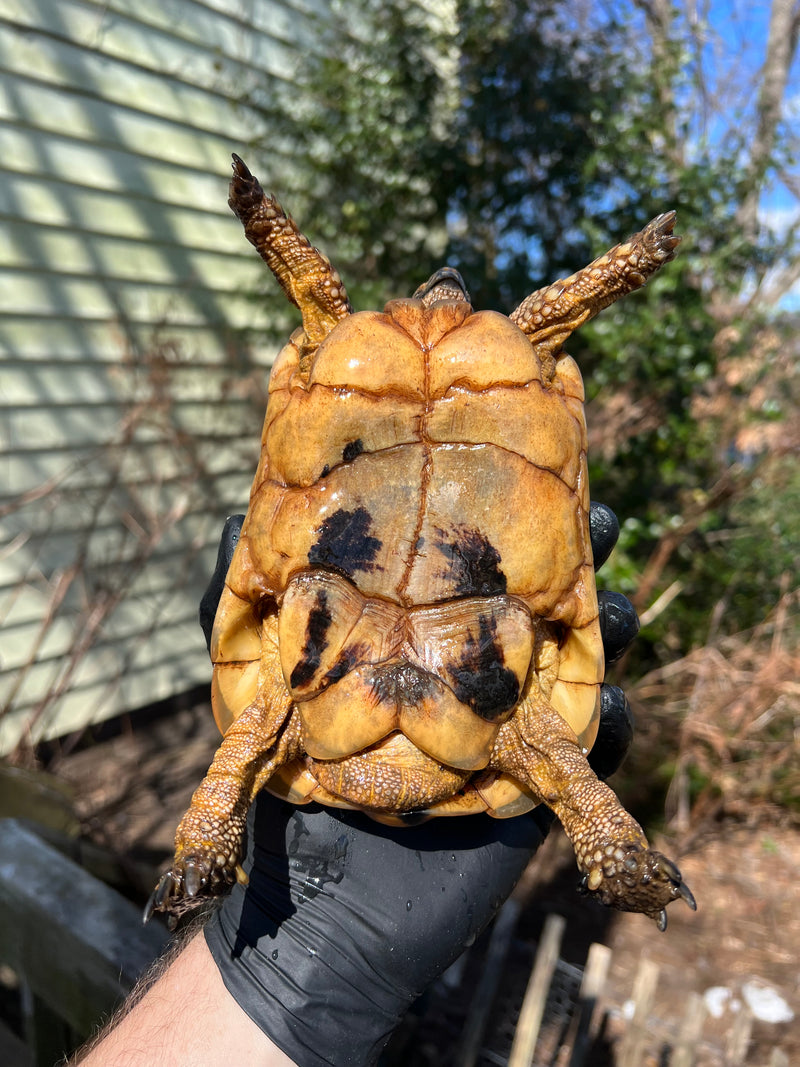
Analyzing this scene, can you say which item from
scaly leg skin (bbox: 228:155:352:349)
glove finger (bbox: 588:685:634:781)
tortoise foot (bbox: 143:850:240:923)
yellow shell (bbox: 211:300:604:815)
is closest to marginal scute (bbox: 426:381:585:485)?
yellow shell (bbox: 211:300:604:815)

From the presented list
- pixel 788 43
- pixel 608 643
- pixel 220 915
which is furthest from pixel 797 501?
pixel 220 915

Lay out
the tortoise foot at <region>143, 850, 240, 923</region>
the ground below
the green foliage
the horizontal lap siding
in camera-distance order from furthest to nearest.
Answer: the green foliage < the horizontal lap siding < the ground below < the tortoise foot at <region>143, 850, 240, 923</region>

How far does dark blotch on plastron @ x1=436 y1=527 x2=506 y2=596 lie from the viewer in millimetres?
1328

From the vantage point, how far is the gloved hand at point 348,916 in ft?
4.52

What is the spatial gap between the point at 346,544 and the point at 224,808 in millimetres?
548

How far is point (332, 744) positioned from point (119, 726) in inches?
134

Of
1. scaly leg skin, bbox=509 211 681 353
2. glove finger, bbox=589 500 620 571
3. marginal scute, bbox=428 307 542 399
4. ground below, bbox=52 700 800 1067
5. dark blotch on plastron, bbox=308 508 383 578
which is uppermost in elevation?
scaly leg skin, bbox=509 211 681 353

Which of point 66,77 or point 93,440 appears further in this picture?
point 93,440

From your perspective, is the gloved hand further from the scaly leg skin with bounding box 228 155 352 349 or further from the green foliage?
the green foliage

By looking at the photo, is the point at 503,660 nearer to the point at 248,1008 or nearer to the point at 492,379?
the point at 492,379

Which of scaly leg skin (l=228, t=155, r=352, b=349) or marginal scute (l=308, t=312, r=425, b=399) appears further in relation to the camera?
scaly leg skin (l=228, t=155, r=352, b=349)

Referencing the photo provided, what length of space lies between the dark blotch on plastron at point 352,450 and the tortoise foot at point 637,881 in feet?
2.86

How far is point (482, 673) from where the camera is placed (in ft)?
4.33

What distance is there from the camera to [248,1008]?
1347 millimetres
